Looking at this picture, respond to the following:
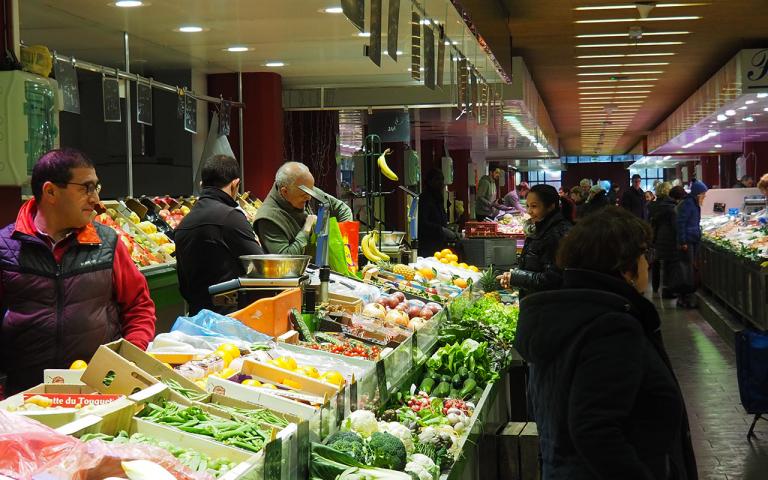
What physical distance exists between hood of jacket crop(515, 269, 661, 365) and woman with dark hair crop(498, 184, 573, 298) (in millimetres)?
3451

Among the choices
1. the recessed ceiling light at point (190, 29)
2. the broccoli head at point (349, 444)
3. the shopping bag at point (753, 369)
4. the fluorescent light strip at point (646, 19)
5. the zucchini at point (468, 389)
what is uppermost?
the fluorescent light strip at point (646, 19)

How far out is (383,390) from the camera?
385cm

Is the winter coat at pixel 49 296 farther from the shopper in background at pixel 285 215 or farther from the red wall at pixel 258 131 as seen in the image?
the red wall at pixel 258 131

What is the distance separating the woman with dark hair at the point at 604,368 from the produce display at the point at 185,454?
97 centimetres

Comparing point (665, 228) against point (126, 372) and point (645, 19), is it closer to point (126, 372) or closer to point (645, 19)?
point (645, 19)

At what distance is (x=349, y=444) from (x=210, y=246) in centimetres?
246

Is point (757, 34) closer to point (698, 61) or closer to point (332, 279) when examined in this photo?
point (698, 61)

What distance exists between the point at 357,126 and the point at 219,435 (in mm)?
13934

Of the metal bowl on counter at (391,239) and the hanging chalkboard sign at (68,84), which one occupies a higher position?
the hanging chalkboard sign at (68,84)

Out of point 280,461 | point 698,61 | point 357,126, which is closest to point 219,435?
point 280,461

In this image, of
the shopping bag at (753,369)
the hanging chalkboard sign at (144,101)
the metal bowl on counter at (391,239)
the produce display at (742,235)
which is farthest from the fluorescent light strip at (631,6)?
the hanging chalkboard sign at (144,101)

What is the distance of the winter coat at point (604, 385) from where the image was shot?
2.65 m

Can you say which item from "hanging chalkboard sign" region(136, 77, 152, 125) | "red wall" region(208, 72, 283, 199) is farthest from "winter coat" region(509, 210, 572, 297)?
"red wall" region(208, 72, 283, 199)

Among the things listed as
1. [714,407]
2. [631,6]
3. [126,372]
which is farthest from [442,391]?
[631,6]
